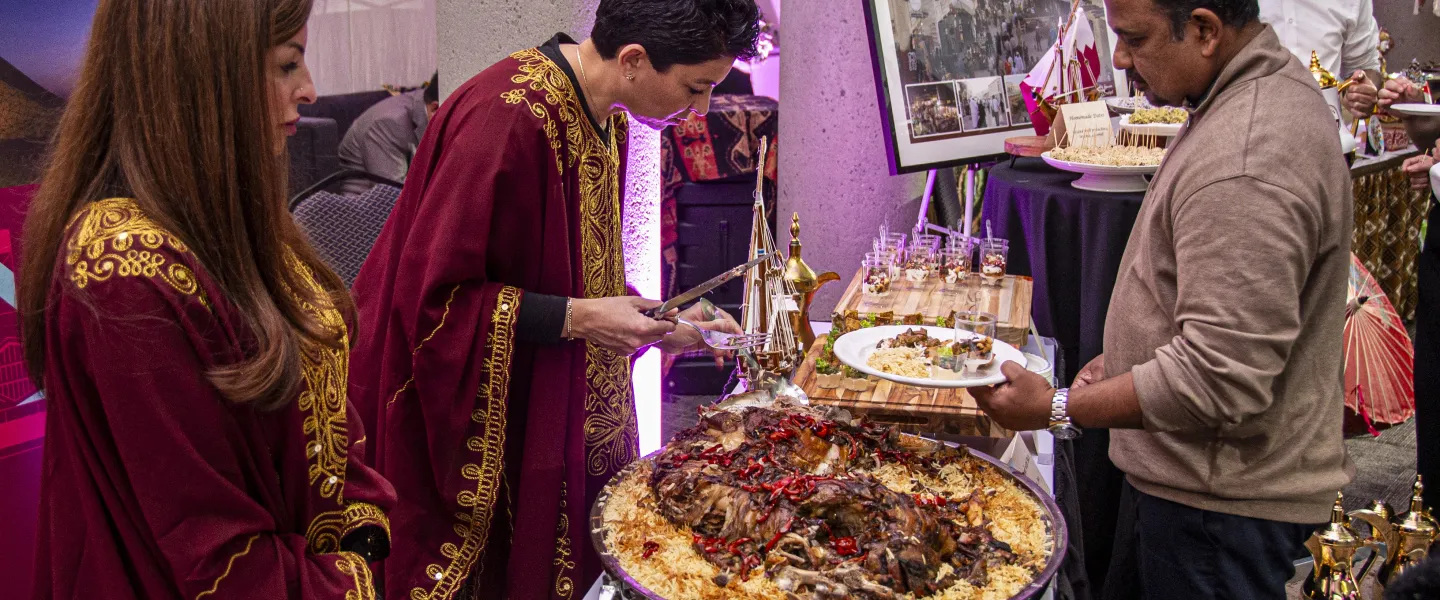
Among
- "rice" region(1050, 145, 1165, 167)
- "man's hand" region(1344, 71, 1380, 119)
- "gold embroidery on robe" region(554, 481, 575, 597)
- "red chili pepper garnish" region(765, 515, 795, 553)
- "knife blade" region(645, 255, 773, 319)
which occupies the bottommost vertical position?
"gold embroidery on robe" region(554, 481, 575, 597)

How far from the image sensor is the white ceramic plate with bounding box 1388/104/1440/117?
3.79 m

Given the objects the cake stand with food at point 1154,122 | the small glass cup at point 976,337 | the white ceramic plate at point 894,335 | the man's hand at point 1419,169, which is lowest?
the white ceramic plate at point 894,335

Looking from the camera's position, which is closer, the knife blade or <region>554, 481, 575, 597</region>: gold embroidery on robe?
the knife blade

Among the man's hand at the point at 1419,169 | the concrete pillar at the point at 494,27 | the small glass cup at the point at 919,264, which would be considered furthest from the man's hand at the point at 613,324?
the man's hand at the point at 1419,169

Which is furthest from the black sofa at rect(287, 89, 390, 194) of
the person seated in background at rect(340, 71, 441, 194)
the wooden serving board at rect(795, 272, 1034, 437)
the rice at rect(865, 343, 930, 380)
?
the rice at rect(865, 343, 930, 380)

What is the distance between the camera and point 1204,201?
1.65m

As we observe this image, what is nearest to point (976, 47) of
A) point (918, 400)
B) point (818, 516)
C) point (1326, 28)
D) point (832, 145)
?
point (832, 145)

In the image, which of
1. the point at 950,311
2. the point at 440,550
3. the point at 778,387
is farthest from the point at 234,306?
the point at 950,311

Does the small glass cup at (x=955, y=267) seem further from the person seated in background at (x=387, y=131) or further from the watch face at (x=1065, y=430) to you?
the person seated in background at (x=387, y=131)

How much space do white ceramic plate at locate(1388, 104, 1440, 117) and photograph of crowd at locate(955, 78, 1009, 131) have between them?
142 cm

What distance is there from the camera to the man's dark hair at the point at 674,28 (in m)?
2.10

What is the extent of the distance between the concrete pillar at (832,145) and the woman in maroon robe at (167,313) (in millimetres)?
3104

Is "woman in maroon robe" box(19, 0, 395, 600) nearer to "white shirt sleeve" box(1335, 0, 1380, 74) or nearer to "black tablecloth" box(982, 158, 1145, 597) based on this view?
"black tablecloth" box(982, 158, 1145, 597)

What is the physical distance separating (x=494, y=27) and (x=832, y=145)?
174 centimetres
